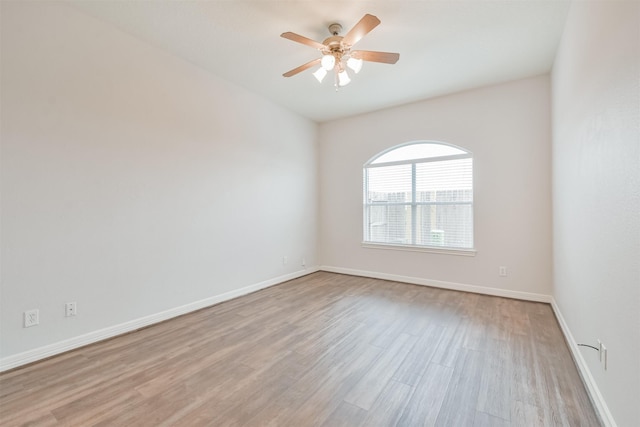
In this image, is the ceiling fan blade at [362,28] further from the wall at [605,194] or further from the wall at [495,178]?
the wall at [495,178]

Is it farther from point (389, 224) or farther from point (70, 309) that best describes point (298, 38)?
point (389, 224)

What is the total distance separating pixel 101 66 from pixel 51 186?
1.18 metres

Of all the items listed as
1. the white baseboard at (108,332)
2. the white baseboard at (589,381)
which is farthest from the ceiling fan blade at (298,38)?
the white baseboard at (589,381)

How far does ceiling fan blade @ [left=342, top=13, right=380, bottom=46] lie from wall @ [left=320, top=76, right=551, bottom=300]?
2413 mm

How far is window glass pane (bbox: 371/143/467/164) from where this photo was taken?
417 cm

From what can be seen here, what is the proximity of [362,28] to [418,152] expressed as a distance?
2.66m

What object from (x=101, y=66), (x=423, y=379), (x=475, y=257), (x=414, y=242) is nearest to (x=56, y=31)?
(x=101, y=66)

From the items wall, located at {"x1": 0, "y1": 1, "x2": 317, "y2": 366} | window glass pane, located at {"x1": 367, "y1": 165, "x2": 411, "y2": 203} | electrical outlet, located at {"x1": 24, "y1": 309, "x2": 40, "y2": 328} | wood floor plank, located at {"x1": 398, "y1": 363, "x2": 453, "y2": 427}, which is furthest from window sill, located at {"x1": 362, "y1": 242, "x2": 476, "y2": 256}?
electrical outlet, located at {"x1": 24, "y1": 309, "x2": 40, "y2": 328}

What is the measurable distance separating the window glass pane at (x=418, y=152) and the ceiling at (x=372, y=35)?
2.73ft

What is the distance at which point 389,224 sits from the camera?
472 centimetres

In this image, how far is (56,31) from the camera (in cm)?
228

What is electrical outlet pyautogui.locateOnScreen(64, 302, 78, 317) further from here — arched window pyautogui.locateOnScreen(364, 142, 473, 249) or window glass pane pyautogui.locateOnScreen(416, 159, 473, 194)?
window glass pane pyautogui.locateOnScreen(416, 159, 473, 194)

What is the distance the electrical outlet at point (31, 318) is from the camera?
2.15m

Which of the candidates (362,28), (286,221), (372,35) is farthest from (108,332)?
(372,35)
